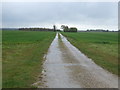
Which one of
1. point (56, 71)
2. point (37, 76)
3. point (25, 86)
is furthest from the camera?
point (56, 71)

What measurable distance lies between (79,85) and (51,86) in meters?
1.15

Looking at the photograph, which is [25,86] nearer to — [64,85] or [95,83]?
[64,85]

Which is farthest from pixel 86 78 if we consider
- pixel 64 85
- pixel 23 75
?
pixel 23 75

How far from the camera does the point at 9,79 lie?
981cm

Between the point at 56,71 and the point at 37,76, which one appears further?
the point at 56,71

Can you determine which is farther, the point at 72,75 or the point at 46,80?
the point at 72,75

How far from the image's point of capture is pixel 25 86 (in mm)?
8516

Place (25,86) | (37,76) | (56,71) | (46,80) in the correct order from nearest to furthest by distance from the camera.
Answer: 1. (25,86)
2. (46,80)
3. (37,76)
4. (56,71)

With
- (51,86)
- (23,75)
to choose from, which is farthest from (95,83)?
(23,75)

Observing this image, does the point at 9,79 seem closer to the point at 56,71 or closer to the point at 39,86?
the point at 39,86

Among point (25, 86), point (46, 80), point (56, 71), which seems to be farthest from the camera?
point (56, 71)

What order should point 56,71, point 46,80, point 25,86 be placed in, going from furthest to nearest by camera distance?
point 56,71, point 46,80, point 25,86

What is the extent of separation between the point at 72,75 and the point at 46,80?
164 centimetres

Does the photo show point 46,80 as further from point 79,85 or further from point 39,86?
point 79,85
